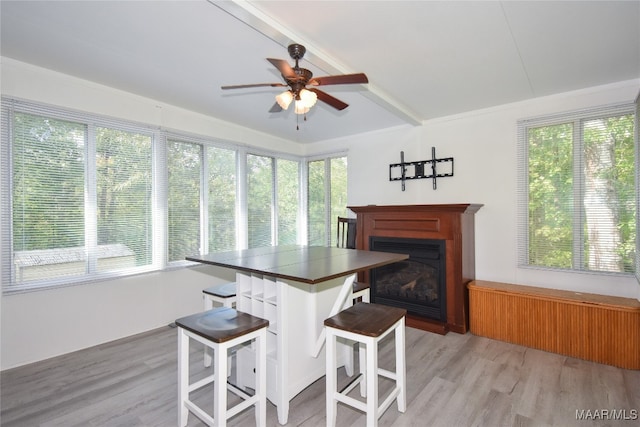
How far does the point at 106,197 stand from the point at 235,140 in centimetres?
177

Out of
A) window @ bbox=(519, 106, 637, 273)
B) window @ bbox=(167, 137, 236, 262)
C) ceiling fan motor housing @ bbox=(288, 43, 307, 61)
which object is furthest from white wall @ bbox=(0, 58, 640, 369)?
ceiling fan motor housing @ bbox=(288, 43, 307, 61)

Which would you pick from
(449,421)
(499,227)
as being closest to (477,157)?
(499,227)

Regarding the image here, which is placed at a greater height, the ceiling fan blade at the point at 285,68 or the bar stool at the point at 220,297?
the ceiling fan blade at the point at 285,68

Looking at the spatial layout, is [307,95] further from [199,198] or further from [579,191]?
[579,191]

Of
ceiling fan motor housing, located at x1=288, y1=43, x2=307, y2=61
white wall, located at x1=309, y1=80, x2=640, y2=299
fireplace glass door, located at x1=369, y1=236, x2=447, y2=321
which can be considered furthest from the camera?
fireplace glass door, located at x1=369, y1=236, x2=447, y2=321

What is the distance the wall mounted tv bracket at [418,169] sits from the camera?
12.8 ft

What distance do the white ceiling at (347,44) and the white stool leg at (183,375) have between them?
6.56ft

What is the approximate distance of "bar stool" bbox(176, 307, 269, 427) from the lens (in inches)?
63.6

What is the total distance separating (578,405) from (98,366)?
12.0 feet

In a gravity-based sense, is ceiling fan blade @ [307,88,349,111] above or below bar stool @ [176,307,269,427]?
above

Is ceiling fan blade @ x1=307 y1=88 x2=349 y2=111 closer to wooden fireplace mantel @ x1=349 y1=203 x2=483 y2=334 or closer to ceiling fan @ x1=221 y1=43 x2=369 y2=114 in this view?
ceiling fan @ x1=221 y1=43 x2=369 y2=114

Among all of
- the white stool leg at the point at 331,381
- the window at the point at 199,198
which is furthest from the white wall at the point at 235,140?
the white stool leg at the point at 331,381

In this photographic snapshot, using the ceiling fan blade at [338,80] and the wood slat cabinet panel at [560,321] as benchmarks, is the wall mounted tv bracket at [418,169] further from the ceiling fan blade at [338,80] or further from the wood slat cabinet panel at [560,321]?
the ceiling fan blade at [338,80]

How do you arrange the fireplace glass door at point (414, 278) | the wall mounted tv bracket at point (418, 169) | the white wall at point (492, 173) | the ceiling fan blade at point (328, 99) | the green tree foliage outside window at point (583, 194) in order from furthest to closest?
the wall mounted tv bracket at point (418, 169), the fireplace glass door at point (414, 278), the white wall at point (492, 173), the green tree foliage outside window at point (583, 194), the ceiling fan blade at point (328, 99)
